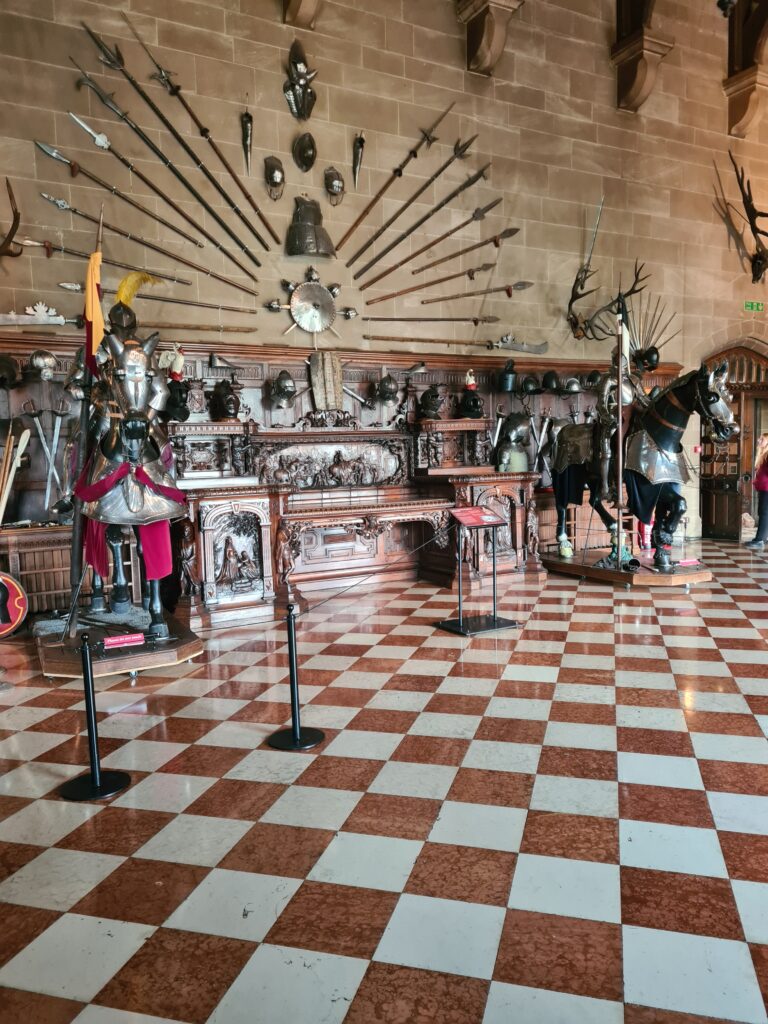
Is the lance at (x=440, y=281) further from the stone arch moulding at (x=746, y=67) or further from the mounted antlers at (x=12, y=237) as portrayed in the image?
the stone arch moulding at (x=746, y=67)

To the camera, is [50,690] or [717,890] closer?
[717,890]

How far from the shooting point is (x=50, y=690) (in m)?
4.20

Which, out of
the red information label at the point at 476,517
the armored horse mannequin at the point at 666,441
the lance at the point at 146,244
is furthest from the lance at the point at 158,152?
the armored horse mannequin at the point at 666,441

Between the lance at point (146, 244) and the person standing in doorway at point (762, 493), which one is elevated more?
the lance at point (146, 244)

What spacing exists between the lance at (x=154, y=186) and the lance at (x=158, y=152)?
15 cm

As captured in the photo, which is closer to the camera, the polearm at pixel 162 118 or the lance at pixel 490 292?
the polearm at pixel 162 118

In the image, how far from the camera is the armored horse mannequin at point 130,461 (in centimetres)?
434

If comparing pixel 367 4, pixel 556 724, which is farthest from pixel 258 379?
pixel 556 724

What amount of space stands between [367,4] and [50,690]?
7.79 meters

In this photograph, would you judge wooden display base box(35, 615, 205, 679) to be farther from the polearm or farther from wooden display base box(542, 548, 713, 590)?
the polearm

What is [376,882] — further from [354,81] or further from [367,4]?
[367,4]

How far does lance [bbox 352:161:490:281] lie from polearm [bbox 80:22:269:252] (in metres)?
1.16

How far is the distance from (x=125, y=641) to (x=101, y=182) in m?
4.43

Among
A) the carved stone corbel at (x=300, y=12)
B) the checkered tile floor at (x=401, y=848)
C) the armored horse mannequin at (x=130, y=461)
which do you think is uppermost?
the carved stone corbel at (x=300, y=12)
